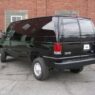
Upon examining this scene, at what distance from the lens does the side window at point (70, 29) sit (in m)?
6.80

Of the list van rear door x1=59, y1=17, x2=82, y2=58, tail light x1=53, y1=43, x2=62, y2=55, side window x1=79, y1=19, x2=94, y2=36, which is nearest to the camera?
tail light x1=53, y1=43, x2=62, y2=55

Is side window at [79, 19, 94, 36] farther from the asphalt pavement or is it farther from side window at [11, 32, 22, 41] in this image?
side window at [11, 32, 22, 41]

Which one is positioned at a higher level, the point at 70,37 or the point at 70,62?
the point at 70,37

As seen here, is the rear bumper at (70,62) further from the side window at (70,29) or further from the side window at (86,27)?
the side window at (86,27)

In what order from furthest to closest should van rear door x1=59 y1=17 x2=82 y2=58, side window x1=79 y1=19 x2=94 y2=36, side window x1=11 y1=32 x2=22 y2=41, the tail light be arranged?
side window x1=11 y1=32 x2=22 y2=41 < side window x1=79 y1=19 x2=94 y2=36 < van rear door x1=59 y1=17 x2=82 y2=58 < the tail light

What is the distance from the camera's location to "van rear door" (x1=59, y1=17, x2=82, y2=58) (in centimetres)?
674

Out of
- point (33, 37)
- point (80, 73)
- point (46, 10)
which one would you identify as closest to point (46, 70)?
point (33, 37)

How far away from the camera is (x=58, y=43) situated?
663 cm

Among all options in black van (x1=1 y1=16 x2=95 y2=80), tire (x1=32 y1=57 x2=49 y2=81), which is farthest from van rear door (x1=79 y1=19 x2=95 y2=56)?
tire (x1=32 y1=57 x2=49 y2=81)

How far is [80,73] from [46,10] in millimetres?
7254

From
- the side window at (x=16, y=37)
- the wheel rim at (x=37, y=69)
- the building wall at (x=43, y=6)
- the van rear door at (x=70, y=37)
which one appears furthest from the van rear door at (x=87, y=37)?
the building wall at (x=43, y=6)

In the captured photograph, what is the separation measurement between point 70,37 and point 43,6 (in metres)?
8.22

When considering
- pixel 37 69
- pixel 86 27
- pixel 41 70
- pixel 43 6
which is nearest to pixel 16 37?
pixel 37 69

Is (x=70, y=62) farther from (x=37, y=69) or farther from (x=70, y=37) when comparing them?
(x=37, y=69)
